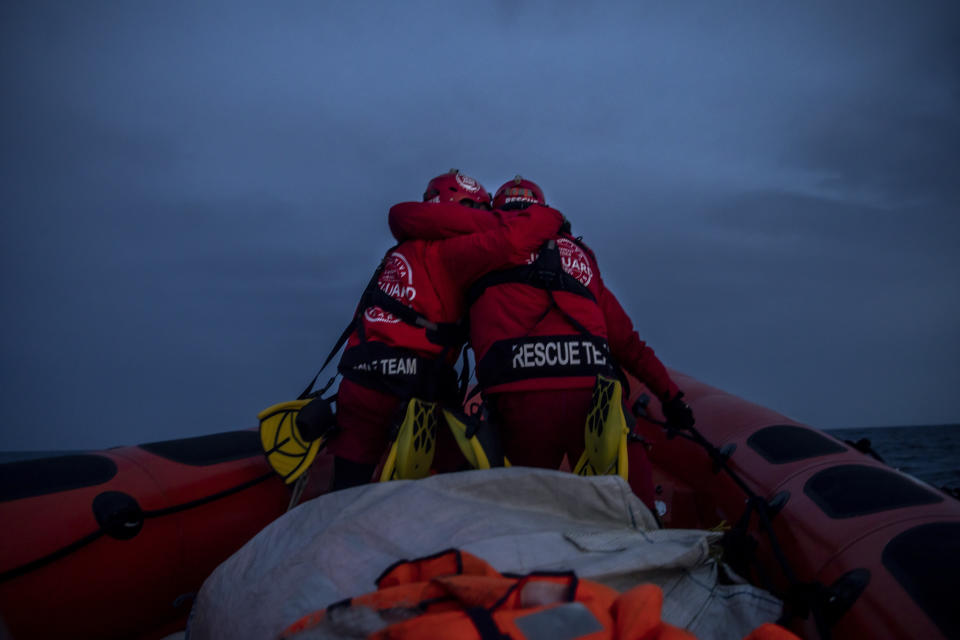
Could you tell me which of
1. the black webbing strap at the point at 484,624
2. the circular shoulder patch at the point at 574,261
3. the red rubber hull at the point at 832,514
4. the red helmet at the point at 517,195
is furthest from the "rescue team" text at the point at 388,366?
the black webbing strap at the point at 484,624

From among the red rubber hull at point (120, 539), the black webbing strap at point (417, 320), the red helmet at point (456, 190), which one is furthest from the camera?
the red helmet at point (456, 190)

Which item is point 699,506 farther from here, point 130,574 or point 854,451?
point 130,574

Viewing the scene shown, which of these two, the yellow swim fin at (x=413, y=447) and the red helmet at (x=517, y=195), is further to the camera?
the red helmet at (x=517, y=195)

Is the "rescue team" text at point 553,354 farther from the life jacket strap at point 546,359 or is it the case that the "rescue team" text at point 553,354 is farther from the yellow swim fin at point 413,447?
the yellow swim fin at point 413,447

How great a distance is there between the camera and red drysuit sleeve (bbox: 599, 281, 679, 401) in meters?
2.37

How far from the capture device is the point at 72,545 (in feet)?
4.72

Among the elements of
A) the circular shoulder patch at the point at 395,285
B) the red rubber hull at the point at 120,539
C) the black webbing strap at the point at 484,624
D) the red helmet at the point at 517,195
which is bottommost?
the red rubber hull at the point at 120,539

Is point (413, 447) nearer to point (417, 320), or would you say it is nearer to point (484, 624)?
point (417, 320)

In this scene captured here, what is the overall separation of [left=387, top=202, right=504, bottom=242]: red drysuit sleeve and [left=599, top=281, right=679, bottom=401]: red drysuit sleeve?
2.17ft

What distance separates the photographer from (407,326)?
2158 millimetres

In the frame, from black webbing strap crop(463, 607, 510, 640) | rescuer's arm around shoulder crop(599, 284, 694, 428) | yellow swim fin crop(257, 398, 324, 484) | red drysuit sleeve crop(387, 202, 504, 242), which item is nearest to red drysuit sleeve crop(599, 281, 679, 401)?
rescuer's arm around shoulder crop(599, 284, 694, 428)

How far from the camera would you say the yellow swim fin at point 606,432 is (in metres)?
1.56

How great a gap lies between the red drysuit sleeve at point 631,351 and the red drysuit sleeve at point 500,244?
496mm

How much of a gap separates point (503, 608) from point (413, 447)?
3.49ft
